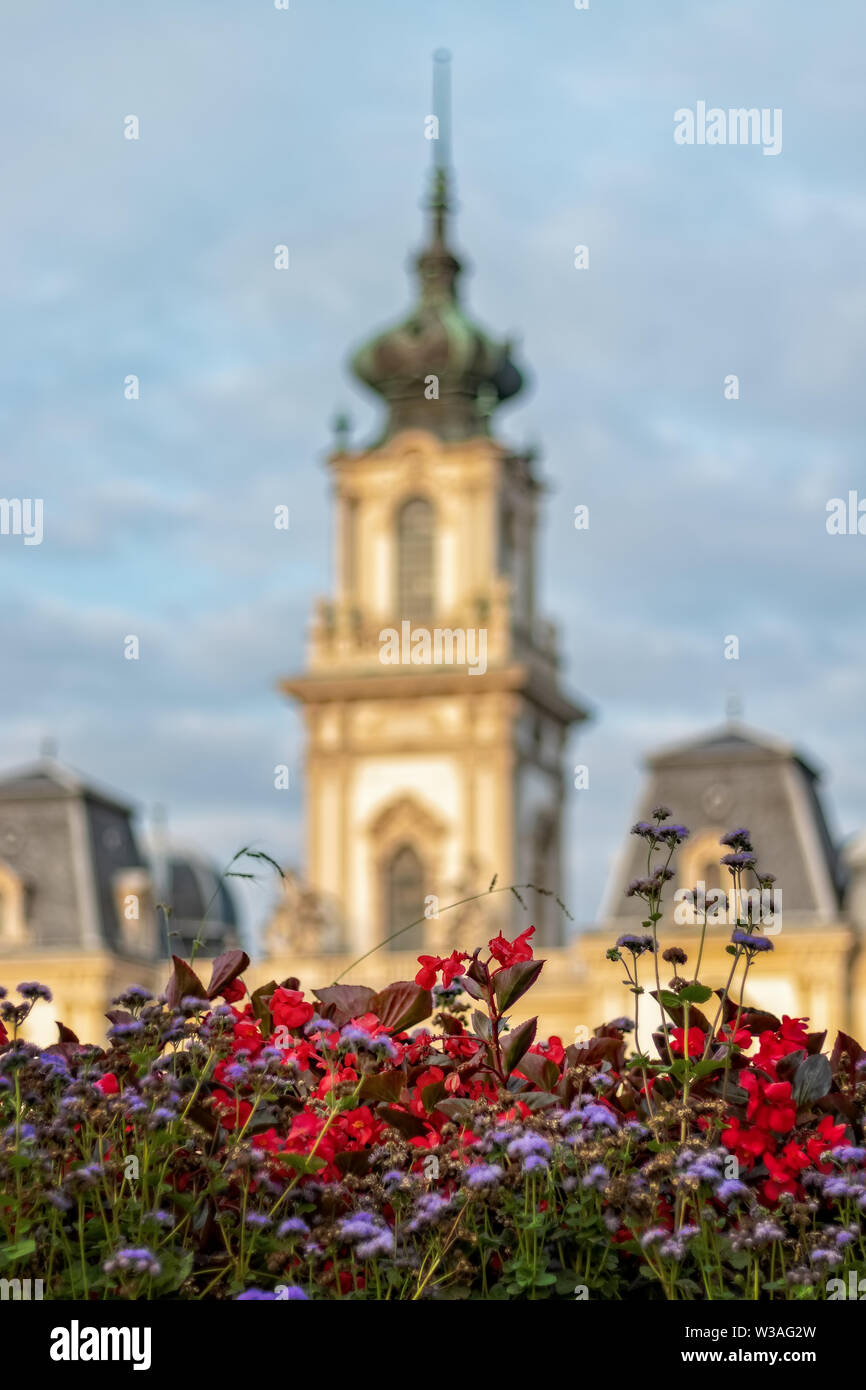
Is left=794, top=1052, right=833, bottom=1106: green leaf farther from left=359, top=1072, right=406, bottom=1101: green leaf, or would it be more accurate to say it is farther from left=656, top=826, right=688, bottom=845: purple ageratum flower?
left=359, top=1072, right=406, bottom=1101: green leaf

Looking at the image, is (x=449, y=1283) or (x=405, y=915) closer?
(x=449, y=1283)

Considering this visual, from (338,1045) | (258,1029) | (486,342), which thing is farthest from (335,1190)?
(486,342)

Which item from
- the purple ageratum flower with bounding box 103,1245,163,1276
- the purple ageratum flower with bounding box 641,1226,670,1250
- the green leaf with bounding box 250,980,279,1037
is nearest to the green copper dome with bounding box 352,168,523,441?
the green leaf with bounding box 250,980,279,1037

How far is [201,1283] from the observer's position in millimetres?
4797

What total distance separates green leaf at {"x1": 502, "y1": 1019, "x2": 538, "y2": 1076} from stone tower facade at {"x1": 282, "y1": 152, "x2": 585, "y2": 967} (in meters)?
46.7

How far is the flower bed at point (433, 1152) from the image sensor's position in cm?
471

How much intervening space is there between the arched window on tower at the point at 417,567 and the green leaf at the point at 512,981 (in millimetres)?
50582

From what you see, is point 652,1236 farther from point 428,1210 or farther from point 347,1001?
point 347,1001

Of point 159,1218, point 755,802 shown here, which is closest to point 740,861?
point 159,1218

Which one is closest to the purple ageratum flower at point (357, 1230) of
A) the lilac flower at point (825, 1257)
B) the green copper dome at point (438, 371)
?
the lilac flower at point (825, 1257)
